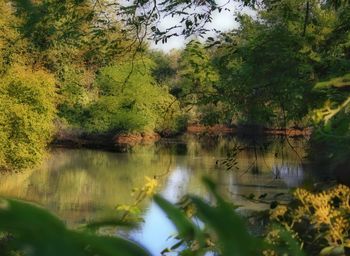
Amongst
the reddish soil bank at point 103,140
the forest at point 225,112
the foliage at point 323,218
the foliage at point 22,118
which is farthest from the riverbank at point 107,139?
the foliage at point 323,218

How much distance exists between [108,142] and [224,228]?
3296cm

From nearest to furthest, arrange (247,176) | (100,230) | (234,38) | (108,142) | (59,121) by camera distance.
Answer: (100,230) → (234,38) → (247,176) → (59,121) → (108,142)

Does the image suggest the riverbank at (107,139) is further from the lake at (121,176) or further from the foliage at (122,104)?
the lake at (121,176)

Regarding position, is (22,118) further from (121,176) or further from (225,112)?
(225,112)

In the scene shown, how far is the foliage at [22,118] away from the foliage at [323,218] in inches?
635

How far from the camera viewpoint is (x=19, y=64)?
19688 mm

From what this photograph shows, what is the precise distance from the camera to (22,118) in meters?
17.6

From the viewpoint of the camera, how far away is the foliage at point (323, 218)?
4.02 ft

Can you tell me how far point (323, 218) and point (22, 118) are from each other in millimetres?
17248

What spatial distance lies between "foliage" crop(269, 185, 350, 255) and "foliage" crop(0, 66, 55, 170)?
635 inches

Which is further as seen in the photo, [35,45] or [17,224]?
[35,45]

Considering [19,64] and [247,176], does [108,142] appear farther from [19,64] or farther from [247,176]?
[247,176]

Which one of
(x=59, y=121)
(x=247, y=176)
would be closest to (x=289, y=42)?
(x=247, y=176)

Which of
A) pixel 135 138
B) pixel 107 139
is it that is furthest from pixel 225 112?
pixel 135 138
